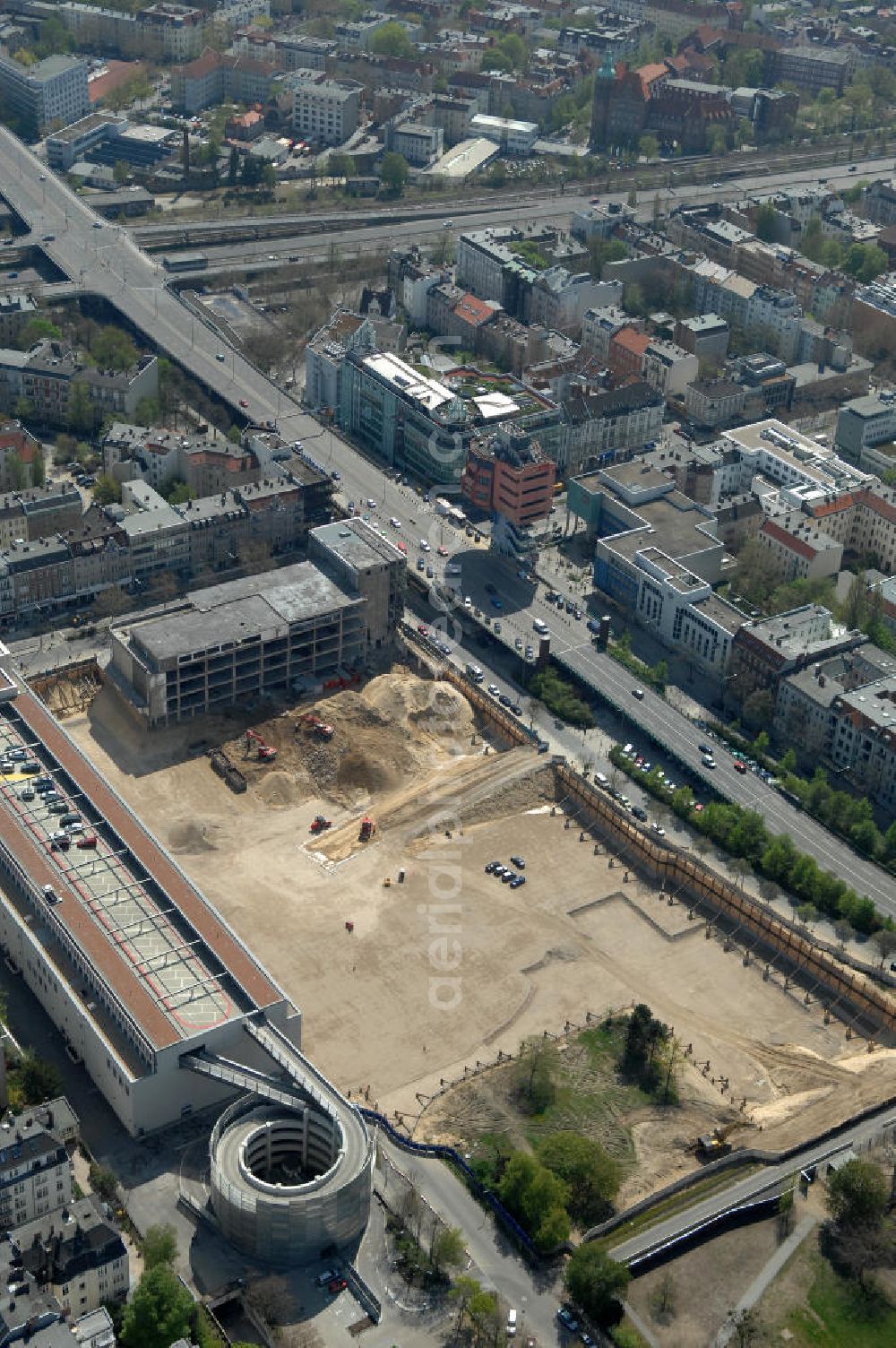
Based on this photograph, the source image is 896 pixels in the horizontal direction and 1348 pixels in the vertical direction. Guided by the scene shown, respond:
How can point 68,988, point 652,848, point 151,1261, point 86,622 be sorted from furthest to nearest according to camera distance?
1. point 86,622
2. point 652,848
3. point 68,988
4. point 151,1261

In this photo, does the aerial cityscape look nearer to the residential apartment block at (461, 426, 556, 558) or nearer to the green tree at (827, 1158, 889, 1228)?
the green tree at (827, 1158, 889, 1228)

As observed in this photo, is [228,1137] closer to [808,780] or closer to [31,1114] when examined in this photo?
[31,1114]

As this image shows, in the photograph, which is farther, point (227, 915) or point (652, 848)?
point (652, 848)

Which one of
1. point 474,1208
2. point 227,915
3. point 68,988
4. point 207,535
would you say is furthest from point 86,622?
point 474,1208

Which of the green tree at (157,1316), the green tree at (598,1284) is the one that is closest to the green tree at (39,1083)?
the green tree at (157,1316)

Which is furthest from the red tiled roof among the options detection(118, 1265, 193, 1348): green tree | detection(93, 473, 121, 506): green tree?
detection(118, 1265, 193, 1348): green tree

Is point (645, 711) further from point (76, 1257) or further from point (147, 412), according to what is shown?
point (76, 1257)

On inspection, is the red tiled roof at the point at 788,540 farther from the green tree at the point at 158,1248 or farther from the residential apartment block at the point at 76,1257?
the residential apartment block at the point at 76,1257
